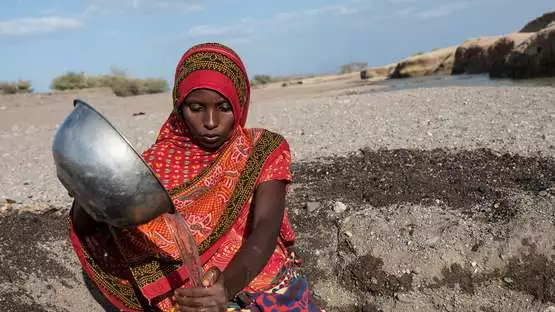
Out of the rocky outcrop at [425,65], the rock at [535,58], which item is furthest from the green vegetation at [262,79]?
the rock at [535,58]

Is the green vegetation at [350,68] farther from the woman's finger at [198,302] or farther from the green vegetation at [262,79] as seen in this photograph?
the woman's finger at [198,302]

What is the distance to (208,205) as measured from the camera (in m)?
1.95

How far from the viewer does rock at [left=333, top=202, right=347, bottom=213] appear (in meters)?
3.37

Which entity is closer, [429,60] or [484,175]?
[484,175]

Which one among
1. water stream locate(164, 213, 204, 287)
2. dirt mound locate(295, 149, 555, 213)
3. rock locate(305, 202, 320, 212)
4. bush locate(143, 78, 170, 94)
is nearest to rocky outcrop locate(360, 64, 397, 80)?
bush locate(143, 78, 170, 94)

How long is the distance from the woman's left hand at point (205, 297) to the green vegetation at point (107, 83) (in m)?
21.8

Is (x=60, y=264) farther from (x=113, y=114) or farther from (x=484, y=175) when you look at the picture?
(x=113, y=114)

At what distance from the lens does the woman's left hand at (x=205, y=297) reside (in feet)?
4.55

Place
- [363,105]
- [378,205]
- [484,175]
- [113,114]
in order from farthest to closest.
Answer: [113,114] < [363,105] < [484,175] < [378,205]

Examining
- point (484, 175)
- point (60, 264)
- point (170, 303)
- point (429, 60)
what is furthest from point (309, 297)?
point (429, 60)

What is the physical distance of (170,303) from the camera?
1936 millimetres

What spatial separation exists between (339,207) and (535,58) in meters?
11.7

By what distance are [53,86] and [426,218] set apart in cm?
2319

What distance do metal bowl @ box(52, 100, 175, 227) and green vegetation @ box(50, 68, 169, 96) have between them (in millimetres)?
21726
